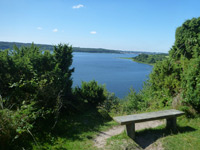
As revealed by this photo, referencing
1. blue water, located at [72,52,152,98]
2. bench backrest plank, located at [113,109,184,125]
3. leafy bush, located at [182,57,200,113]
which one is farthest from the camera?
blue water, located at [72,52,152,98]

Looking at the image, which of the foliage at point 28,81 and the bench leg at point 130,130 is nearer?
the bench leg at point 130,130

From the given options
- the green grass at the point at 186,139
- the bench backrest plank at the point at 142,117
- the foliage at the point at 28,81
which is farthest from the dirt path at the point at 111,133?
the foliage at the point at 28,81

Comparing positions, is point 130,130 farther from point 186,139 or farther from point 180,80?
point 180,80

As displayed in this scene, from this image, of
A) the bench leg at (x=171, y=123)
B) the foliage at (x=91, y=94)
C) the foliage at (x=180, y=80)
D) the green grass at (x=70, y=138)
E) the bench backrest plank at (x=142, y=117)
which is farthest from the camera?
the foliage at (x=91, y=94)

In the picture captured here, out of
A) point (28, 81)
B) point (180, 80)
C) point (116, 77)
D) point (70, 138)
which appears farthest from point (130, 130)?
point (116, 77)

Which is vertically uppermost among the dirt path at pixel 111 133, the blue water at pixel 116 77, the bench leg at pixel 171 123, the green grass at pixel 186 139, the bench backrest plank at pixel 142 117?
the bench backrest plank at pixel 142 117

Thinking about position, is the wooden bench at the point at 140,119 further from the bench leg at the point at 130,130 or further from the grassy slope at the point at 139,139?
the grassy slope at the point at 139,139

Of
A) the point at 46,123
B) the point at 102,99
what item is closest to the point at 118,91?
the point at 102,99

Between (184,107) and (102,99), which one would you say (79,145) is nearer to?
(184,107)

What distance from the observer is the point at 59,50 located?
368 inches

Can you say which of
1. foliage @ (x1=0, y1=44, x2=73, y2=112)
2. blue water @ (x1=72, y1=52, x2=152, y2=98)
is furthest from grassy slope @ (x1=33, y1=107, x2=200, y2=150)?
blue water @ (x1=72, y1=52, x2=152, y2=98)

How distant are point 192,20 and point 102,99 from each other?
14.9 metres

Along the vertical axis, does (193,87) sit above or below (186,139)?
above

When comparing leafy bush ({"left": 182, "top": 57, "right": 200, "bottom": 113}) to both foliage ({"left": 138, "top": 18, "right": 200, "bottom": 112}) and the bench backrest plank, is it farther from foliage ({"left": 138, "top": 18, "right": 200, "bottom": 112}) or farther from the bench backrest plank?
the bench backrest plank
